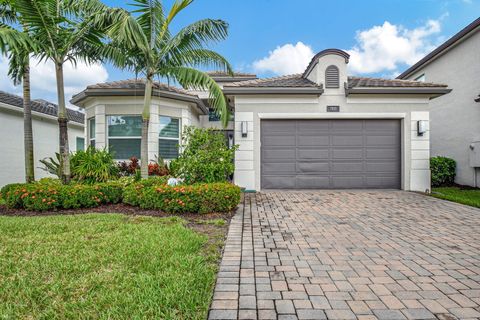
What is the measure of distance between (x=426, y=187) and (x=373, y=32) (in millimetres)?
8756

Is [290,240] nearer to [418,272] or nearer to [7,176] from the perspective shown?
[418,272]

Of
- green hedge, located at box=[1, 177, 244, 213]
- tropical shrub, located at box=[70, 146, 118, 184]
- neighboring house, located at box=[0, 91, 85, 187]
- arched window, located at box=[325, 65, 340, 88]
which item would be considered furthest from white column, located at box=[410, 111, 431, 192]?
neighboring house, located at box=[0, 91, 85, 187]

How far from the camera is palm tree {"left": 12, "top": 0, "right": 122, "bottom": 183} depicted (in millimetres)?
6305

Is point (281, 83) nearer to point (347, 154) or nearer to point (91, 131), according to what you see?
point (347, 154)

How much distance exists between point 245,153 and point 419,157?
20.2 ft

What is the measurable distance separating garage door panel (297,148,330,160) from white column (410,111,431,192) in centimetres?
299

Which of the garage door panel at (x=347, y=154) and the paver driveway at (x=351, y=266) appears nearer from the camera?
the paver driveway at (x=351, y=266)

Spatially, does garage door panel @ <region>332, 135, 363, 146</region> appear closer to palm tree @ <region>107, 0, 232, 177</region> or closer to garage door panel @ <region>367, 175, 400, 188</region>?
garage door panel @ <region>367, 175, 400, 188</region>

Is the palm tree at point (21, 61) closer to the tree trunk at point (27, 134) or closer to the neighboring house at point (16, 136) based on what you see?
the tree trunk at point (27, 134)

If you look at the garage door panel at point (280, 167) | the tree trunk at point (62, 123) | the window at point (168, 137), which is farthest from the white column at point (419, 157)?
the tree trunk at point (62, 123)

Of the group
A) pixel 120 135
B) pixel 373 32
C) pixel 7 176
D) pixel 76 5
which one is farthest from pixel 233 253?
pixel 373 32

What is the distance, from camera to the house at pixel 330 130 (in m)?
9.18

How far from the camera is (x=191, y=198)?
6.02m

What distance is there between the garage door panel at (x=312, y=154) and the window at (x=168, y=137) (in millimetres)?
4985
